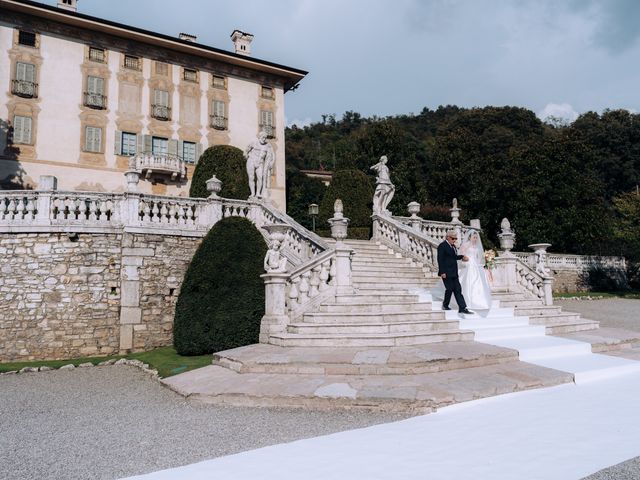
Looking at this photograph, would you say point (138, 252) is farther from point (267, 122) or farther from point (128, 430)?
point (267, 122)

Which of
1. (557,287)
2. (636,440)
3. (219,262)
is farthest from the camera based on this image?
(557,287)

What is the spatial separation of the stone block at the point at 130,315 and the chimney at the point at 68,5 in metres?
21.1

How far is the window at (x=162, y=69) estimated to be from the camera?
86.4ft

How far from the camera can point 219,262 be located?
10.8 m

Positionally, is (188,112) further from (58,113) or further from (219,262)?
(219,262)

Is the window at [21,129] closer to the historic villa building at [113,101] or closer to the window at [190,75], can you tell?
the historic villa building at [113,101]

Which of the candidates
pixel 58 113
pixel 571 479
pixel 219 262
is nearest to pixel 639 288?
pixel 219 262

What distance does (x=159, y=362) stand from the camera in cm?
996

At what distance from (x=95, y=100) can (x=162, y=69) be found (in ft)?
14.2

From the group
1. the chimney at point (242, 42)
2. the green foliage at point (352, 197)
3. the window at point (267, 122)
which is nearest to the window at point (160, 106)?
the window at point (267, 122)

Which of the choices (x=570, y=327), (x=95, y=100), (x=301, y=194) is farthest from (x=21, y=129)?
(x=570, y=327)

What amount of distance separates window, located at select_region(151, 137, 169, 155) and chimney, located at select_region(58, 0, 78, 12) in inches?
320

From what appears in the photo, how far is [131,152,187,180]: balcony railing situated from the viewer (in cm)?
2502

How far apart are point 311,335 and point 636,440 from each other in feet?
17.6
